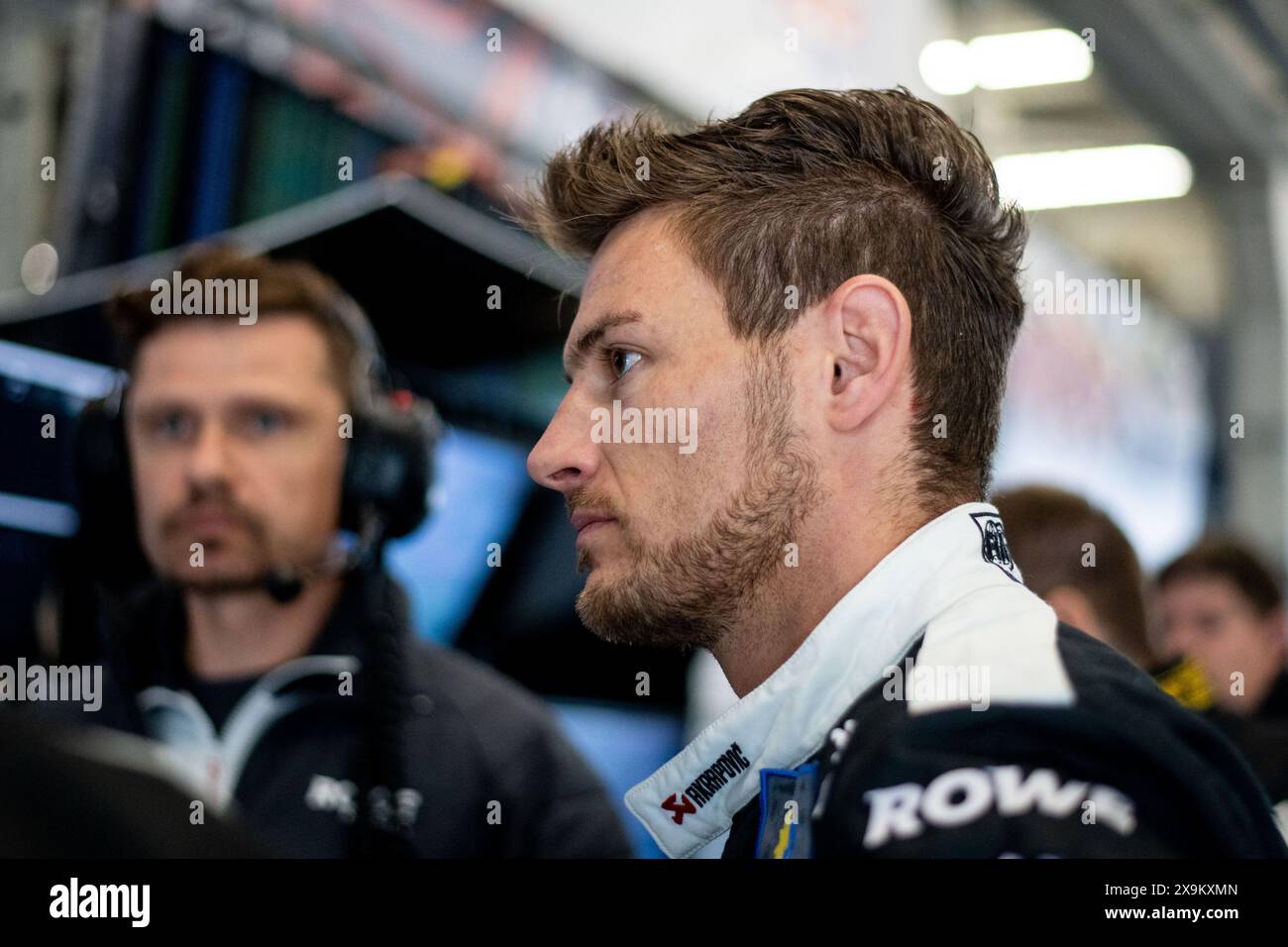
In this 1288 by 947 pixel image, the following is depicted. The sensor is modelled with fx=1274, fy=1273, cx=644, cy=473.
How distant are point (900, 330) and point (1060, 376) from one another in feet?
9.93

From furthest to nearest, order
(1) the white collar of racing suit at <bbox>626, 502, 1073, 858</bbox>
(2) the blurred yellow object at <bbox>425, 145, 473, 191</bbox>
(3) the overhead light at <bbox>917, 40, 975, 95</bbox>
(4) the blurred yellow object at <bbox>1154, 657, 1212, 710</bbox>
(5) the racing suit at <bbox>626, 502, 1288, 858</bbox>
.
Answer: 1. (3) the overhead light at <bbox>917, 40, 975, 95</bbox>
2. (2) the blurred yellow object at <bbox>425, 145, 473, 191</bbox>
3. (4) the blurred yellow object at <bbox>1154, 657, 1212, 710</bbox>
4. (1) the white collar of racing suit at <bbox>626, 502, 1073, 858</bbox>
5. (5) the racing suit at <bbox>626, 502, 1288, 858</bbox>

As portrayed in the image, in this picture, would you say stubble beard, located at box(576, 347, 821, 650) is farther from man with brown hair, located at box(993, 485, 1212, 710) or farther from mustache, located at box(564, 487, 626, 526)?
man with brown hair, located at box(993, 485, 1212, 710)

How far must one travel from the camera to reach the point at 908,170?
0.96 meters

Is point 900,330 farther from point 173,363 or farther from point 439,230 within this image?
point 439,230

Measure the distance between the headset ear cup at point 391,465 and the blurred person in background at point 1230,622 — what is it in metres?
1.49

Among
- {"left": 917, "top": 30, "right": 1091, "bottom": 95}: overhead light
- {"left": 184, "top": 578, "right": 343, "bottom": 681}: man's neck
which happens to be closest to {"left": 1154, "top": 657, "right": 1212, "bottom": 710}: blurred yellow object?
{"left": 184, "top": 578, "right": 343, "bottom": 681}: man's neck

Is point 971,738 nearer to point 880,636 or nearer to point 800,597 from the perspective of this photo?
point 880,636

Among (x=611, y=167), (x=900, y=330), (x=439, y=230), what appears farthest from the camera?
(x=439, y=230)

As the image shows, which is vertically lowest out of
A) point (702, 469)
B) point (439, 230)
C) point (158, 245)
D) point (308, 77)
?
point (702, 469)

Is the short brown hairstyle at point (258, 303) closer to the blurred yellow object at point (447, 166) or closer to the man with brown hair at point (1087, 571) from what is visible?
the blurred yellow object at point (447, 166)

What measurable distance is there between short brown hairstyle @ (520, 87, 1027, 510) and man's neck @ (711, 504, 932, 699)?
0.19ft

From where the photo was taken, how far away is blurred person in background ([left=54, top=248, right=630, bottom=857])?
1312mm

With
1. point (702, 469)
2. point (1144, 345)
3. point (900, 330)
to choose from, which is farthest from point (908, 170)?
point (1144, 345)

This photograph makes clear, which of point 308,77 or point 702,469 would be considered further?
point 308,77
